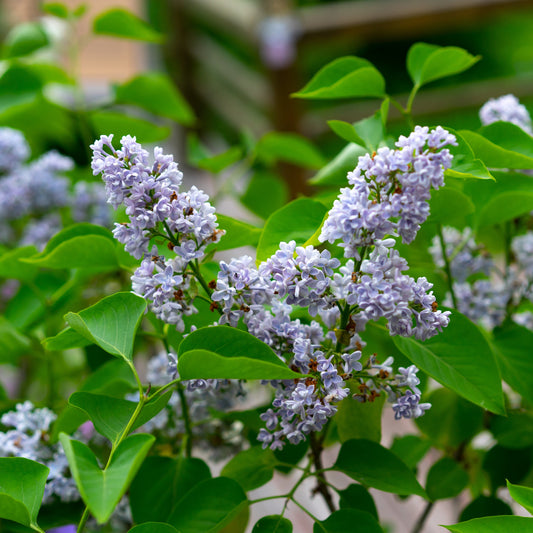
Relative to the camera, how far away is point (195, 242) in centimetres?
36

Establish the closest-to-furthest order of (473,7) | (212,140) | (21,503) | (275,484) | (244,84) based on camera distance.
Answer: (21,503) < (275,484) < (473,7) < (244,84) < (212,140)

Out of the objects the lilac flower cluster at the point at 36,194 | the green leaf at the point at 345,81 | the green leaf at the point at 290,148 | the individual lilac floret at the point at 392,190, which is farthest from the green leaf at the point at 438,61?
the lilac flower cluster at the point at 36,194

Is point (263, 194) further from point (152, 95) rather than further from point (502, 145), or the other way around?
point (502, 145)

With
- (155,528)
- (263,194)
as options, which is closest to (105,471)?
(155,528)

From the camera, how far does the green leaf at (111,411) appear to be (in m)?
0.34

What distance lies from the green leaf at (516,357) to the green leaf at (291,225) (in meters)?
0.14

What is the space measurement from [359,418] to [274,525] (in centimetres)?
7

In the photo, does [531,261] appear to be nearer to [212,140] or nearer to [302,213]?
[302,213]

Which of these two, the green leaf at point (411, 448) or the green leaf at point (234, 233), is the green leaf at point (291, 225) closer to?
the green leaf at point (234, 233)

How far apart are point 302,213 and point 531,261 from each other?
20 centimetres

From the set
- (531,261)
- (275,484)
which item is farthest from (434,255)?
(275,484)

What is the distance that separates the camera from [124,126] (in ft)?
2.26

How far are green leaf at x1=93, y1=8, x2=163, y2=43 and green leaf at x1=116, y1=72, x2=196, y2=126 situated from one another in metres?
0.04

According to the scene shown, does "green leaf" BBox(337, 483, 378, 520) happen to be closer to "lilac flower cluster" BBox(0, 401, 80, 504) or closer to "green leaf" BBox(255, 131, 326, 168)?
"lilac flower cluster" BBox(0, 401, 80, 504)
